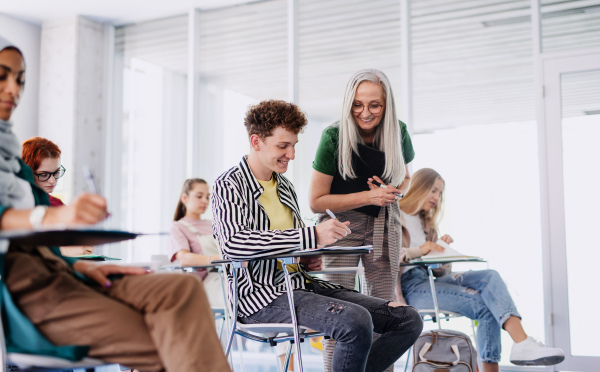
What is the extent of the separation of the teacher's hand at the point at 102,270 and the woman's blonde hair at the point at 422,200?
2.61m

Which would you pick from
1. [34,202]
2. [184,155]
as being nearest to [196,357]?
[34,202]

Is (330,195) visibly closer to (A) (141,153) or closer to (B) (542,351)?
(B) (542,351)

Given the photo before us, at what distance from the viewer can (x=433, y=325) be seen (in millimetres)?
4832

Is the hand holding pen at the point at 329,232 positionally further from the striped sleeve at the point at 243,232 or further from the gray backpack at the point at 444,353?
the gray backpack at the point at 444,353

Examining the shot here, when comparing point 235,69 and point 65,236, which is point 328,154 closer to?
point 65,236

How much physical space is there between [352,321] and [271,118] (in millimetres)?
814

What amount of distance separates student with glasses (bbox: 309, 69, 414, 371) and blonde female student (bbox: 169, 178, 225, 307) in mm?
1356

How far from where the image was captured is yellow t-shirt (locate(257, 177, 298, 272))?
247 centimetres

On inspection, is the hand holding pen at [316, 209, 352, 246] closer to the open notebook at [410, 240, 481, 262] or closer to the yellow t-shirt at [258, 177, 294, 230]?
the yellow t-shirt at [258, 177, 294, 230]

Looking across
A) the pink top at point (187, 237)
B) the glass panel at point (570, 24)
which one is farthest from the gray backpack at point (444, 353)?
the glass panel at point (570, 24)

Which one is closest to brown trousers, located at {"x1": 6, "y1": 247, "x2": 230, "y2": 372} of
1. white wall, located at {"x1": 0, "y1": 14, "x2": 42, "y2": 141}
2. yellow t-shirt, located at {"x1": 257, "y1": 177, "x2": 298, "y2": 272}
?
yellow t-shirt, located at {"x1": 257, "y1": 177, "x2": 298, "y2": 272}

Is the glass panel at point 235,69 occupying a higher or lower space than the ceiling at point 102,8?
lower

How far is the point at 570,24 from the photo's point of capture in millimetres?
4750

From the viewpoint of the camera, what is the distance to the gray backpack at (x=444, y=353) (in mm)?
3264
